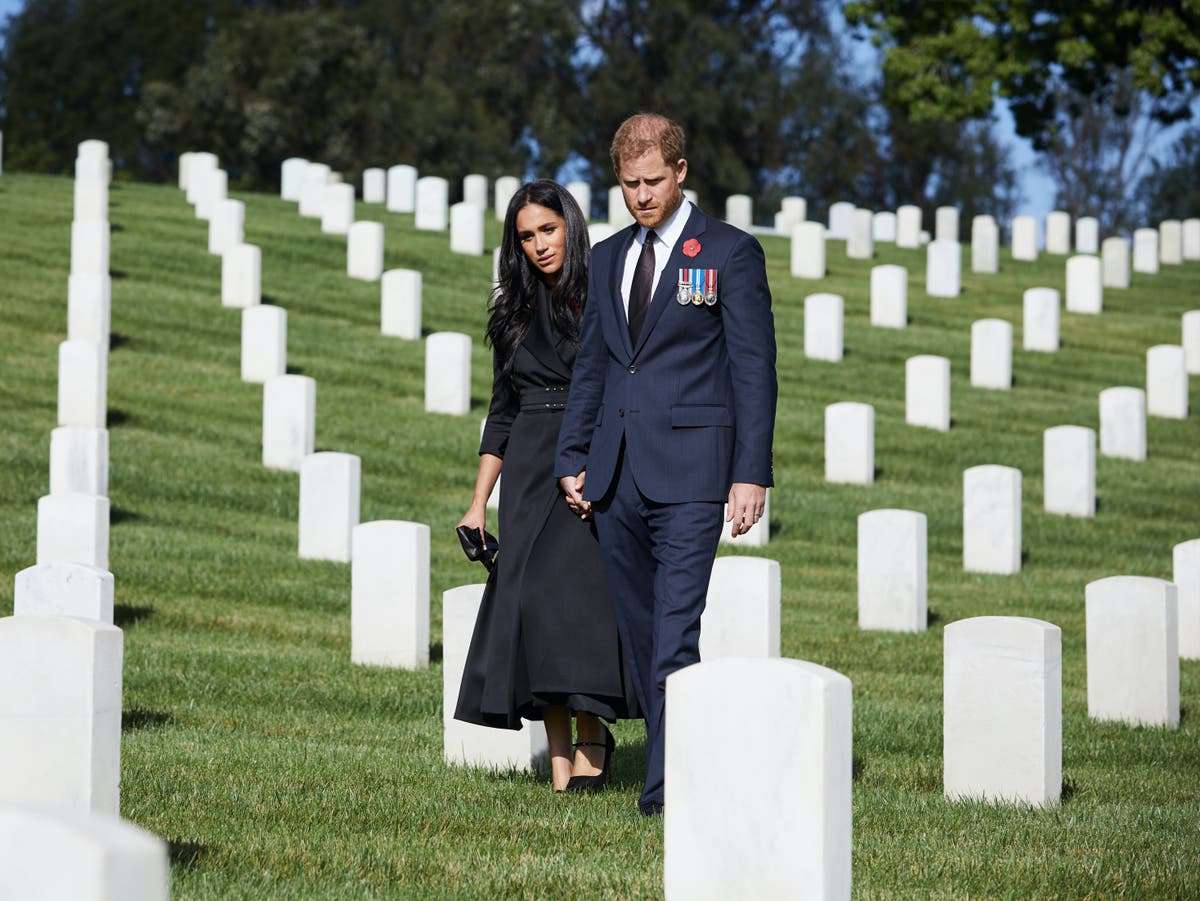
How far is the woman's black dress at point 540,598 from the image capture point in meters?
5.68

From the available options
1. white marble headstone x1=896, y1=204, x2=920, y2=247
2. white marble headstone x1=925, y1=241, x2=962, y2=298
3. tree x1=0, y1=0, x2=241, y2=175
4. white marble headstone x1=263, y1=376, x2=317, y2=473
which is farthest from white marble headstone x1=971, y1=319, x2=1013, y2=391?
tree x1=0, y1=0, x2=241, y2=175

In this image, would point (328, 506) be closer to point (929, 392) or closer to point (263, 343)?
point (263, 343)

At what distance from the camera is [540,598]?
572 cm

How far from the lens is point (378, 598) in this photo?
9.02m

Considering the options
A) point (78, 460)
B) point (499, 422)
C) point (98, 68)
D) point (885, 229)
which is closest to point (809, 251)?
point (885, 229)

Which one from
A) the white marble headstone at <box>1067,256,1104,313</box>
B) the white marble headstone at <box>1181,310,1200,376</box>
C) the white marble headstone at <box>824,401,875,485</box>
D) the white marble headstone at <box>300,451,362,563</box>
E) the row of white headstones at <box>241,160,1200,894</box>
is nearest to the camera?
the row of white headstones at <box>241,160,1200,894</box>

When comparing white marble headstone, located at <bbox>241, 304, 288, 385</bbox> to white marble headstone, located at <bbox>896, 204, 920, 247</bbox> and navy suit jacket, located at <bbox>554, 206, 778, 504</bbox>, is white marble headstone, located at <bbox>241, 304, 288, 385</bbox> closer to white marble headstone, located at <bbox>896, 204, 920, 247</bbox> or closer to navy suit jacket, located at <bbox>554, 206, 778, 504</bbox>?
navy suit jacket, located at <bbox>554, 206, 778, 504</bbox>

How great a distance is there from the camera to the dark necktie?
545cm

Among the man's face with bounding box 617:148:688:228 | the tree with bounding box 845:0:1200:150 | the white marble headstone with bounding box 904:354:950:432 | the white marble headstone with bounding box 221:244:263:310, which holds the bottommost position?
the white marble headstone with bounding box 904:354:950:432

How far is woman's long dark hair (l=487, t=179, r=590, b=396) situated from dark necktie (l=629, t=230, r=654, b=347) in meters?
0.41

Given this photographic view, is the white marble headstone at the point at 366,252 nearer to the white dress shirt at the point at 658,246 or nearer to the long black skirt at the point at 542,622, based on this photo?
the long black skirt at the point at 542,622

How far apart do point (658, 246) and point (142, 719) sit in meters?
3.24

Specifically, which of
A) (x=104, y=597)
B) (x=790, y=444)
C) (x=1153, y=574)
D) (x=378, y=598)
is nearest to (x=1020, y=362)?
(x=790, y=444)

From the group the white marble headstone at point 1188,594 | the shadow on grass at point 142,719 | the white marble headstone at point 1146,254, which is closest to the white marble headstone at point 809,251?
the white marble headstone at point 1146,254
